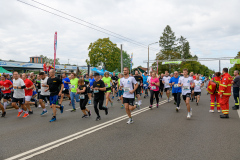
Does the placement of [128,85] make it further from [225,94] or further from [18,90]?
[18,90]

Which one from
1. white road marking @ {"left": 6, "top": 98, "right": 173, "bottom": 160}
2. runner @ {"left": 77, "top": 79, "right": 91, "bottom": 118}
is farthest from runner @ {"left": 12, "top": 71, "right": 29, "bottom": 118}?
white road marking @ {"left": 6, "top": 98, "right": 173, "bottom": 160}

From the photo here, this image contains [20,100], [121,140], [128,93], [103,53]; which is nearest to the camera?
[121,140]

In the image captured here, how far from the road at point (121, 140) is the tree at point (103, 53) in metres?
45.4

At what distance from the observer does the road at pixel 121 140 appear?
4180 mm

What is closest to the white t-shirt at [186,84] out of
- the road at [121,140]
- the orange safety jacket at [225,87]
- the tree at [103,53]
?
the orange safety jacket at [225,87]

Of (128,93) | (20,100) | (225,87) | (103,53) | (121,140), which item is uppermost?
(103,53)

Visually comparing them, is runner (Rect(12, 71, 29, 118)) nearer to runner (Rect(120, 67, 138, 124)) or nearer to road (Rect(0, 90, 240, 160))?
road (Rect(0, 90, 240, 160))

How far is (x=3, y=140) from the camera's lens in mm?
5281

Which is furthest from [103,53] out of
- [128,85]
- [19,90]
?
[128,85]

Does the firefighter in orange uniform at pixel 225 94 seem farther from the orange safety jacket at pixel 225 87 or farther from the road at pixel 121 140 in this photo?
the road at pixel 121 140

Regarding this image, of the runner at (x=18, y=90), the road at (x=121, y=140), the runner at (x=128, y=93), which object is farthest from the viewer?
the runner at (x=18, y=90)

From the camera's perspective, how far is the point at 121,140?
16.9 feet

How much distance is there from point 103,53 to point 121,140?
48.2 metres

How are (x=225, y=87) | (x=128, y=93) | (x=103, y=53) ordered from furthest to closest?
(x=103, y=53), (x=225, y=87), (x=128, y=93)
